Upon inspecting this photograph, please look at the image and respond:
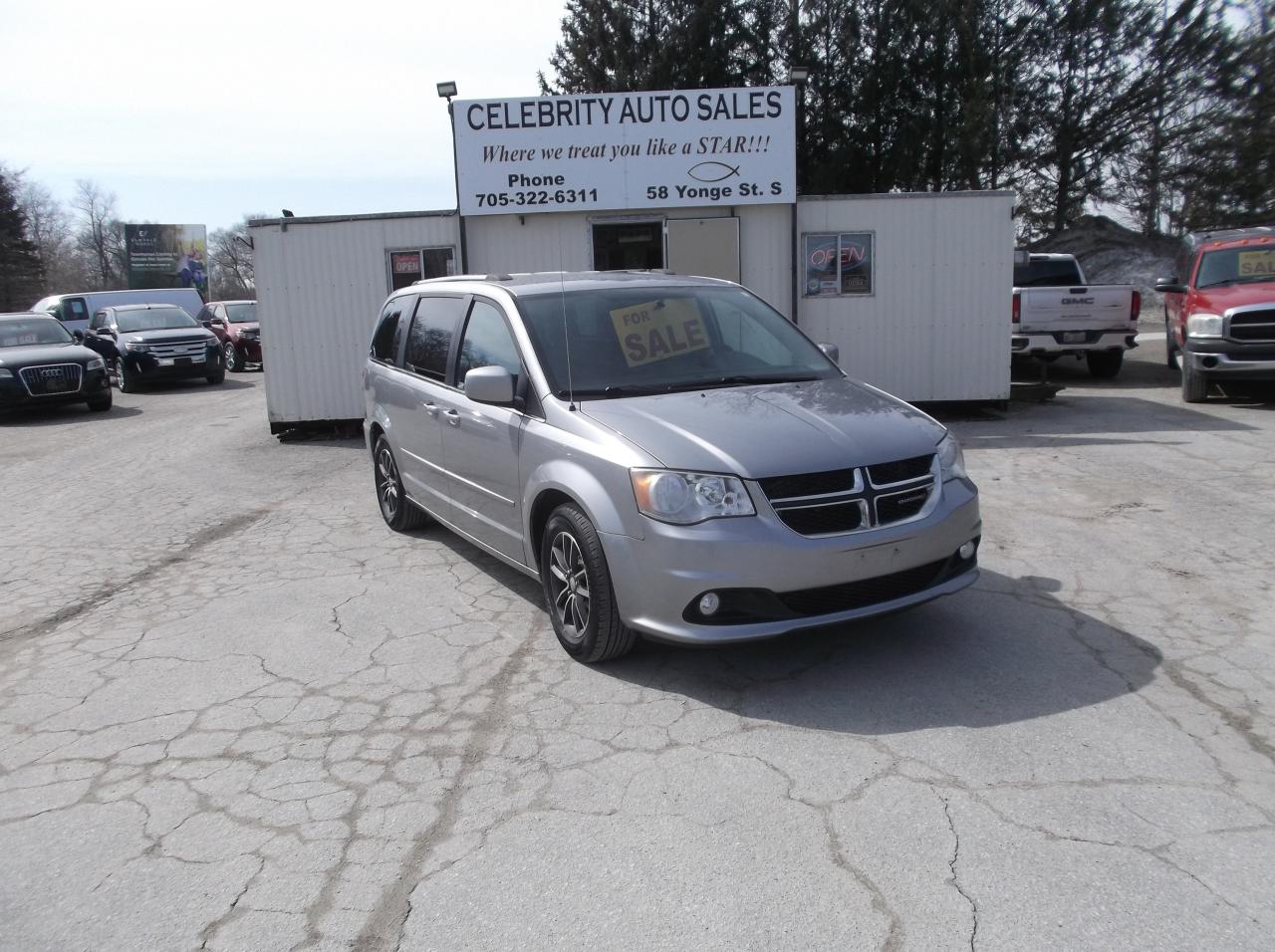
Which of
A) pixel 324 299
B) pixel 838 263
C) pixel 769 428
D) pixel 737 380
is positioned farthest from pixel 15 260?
pixel 769 428

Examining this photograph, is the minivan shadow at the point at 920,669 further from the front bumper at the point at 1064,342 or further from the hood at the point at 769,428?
the front bumper at the point at 1064,342

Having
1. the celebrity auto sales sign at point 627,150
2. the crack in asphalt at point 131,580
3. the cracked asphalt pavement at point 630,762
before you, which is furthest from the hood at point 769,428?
the celebrity auto sales sign at point 627,150

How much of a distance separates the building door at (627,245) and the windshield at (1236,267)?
6990 millimetres

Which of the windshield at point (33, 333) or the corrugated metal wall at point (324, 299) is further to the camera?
the windshield at point (33, 333)

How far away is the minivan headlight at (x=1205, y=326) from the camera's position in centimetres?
1217

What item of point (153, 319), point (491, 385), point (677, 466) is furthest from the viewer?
point (153, 319)

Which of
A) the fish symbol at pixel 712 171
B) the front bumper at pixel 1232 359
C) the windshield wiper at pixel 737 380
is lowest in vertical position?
the front bumper at pixel 1232 359

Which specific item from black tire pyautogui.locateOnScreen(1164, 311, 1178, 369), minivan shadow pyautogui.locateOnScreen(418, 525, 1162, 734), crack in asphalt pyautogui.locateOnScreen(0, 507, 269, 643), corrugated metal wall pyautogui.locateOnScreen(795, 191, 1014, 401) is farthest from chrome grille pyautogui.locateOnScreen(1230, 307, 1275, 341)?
crack in asphalt pyautogui.locateOnScreen(0, 507, 269, 643)

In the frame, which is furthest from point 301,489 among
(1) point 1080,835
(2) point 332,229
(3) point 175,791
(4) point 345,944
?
(1) point 1080,835

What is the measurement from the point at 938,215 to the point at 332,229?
7.20m

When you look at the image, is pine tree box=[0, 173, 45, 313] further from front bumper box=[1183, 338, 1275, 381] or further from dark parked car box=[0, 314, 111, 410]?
front bumper box=[1183, 338, 1275, 381]

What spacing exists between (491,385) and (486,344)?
81 centimetres

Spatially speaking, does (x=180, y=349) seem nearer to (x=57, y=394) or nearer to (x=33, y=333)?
(x=33, y=333)

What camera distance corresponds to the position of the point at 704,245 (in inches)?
488
